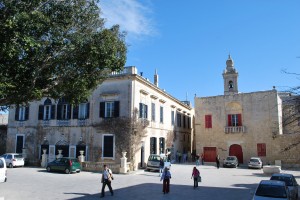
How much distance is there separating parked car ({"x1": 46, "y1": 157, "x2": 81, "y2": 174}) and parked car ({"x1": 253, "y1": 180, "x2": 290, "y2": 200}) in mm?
17798

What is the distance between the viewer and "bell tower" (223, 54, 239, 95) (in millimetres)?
41312

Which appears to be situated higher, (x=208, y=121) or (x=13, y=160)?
(x=208, y=121)

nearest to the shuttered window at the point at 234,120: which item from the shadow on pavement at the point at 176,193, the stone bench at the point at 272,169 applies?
the stone bench at the point at 272,169

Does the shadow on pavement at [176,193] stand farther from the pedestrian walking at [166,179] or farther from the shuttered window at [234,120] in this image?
the shuttered window at [234,120]

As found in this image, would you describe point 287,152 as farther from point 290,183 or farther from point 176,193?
point 176,193

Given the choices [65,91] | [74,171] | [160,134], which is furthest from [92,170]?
[65,91]

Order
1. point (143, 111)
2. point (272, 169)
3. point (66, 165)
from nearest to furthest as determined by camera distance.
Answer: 1. point (66, 165)
2. point (272, 169)
3. point (143, 111)

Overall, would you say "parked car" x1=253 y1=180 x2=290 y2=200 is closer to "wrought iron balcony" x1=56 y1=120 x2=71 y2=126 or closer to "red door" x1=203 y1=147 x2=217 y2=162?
"wrought iron balcony" x1=56 y1=120 x2=71 y2=126

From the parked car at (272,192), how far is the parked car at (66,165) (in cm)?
1780

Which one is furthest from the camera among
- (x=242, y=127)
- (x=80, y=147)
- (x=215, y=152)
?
(x=215, y=152)

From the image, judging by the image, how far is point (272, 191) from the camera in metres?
12.0

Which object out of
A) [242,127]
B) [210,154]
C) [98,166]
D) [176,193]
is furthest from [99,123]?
[242,127]

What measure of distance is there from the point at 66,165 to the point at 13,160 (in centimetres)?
801

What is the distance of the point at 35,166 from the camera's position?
1245 inches
